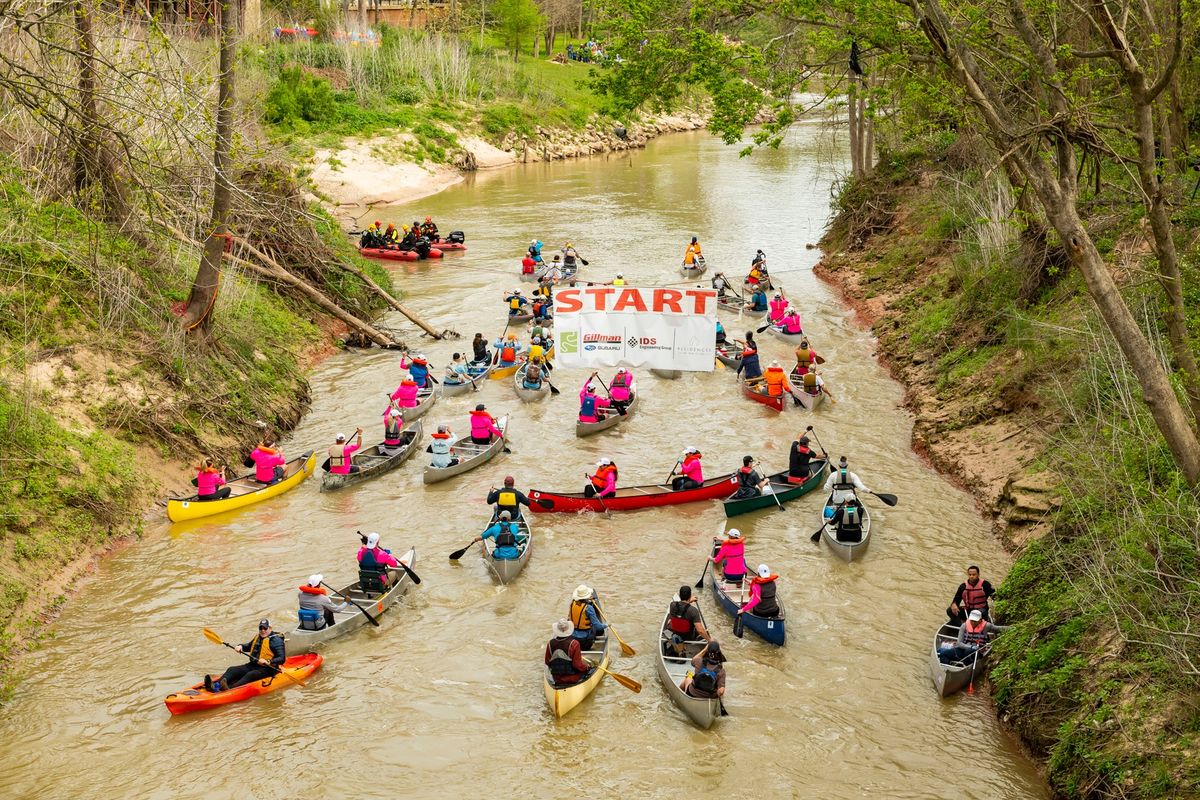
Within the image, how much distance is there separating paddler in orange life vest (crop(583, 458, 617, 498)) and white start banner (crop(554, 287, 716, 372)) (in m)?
2.24

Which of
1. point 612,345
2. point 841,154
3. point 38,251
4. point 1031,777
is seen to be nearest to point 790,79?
point 612,345

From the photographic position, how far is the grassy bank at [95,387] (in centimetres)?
1800

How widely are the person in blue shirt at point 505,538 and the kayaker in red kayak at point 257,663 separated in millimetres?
4206

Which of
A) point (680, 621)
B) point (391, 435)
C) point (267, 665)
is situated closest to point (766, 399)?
point (391, 435)

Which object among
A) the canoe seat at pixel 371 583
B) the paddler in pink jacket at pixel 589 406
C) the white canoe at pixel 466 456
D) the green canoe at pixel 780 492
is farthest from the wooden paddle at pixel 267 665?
the paddler in pink jacket at pixel 589 406

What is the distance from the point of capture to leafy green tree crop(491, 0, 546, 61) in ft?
288

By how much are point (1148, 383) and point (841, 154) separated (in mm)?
54003

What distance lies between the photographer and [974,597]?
15.9 metres

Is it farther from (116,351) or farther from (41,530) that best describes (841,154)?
(41,530)

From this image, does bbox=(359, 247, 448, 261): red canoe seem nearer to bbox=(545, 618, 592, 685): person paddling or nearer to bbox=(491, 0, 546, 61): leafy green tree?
bbox=(545, 618, 592, 685): person paddling

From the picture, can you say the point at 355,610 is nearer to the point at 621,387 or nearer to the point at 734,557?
the point at 734,557

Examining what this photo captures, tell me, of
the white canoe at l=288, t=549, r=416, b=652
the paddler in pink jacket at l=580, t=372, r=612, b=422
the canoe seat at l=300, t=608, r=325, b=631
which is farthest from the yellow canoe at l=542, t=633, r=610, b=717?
the paddler in pink jacket at l=580, t=372, r=612, b=422

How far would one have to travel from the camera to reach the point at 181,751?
46.5 ft

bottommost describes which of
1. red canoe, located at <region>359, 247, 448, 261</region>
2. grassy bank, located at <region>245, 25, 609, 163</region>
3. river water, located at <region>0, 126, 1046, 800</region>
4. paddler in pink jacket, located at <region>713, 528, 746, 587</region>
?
river water, located at <region>0, 126, 1046, 800</region>
